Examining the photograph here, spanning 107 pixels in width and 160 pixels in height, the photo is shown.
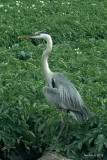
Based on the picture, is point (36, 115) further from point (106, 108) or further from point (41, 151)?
point (106, 108)

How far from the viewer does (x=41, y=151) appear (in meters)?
6.33

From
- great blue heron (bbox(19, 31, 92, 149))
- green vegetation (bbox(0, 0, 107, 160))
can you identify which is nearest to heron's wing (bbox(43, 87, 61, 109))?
great blue heron (bbox(19, 31, 92, 149))

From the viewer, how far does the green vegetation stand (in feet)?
19.6

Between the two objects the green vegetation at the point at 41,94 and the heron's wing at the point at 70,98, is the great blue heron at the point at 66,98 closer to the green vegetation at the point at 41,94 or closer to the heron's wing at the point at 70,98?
the heron's wing at the point at 70,98

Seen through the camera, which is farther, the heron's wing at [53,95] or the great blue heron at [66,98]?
the heron's wing at [53,95]

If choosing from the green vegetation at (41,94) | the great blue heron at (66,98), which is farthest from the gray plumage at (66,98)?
the green vegetation at (41,94)

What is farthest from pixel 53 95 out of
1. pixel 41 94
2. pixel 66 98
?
pixel 41 94

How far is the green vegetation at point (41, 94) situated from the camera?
596 cm

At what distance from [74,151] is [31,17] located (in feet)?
27.8

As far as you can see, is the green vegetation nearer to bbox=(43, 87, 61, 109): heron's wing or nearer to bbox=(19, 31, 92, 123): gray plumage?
bbox=(19, 31, 92, 123): gray plumage

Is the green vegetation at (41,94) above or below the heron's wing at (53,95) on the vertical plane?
below

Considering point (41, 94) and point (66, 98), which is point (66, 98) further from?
point (41, 94)

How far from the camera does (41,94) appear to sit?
278 inches

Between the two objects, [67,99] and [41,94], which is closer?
[67,99]
